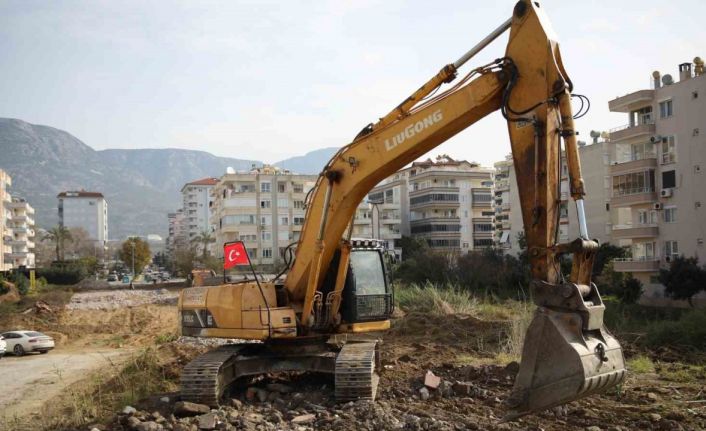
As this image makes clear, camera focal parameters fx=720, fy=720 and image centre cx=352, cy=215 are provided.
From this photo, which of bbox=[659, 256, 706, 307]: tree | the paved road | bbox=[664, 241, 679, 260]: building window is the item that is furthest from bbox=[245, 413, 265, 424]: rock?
bbox=[664, 241, 679, 260]: building window

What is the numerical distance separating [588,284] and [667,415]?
295 centimetres

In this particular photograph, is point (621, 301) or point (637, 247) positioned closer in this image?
point (621, 301)

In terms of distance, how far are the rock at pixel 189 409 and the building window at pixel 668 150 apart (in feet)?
134

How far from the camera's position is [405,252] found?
8594cm

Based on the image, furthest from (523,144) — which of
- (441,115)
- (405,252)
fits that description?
(405,252)

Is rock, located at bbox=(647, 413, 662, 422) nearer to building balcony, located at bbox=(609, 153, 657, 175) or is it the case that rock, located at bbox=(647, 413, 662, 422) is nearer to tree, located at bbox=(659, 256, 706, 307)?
tree, located at bbox=(659, 256, 706, 307)

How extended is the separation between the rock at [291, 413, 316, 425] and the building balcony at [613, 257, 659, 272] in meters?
40.3

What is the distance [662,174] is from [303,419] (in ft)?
135

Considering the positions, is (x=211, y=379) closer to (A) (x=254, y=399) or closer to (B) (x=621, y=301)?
(A) (x=254, y=399)

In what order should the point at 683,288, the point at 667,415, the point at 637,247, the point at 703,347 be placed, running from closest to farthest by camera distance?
1. the point at 667,415
2. the point at 703,347
3. the point at 683,288
4. the point at 637,247

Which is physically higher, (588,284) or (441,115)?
(441,115)

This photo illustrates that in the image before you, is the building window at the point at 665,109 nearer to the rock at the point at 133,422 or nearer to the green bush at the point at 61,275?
the rock at the point at 133,422

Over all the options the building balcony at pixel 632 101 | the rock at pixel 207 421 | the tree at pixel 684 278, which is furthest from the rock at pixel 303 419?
the building balcony at pixel 632 101

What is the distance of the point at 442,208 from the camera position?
90625 millimetres
